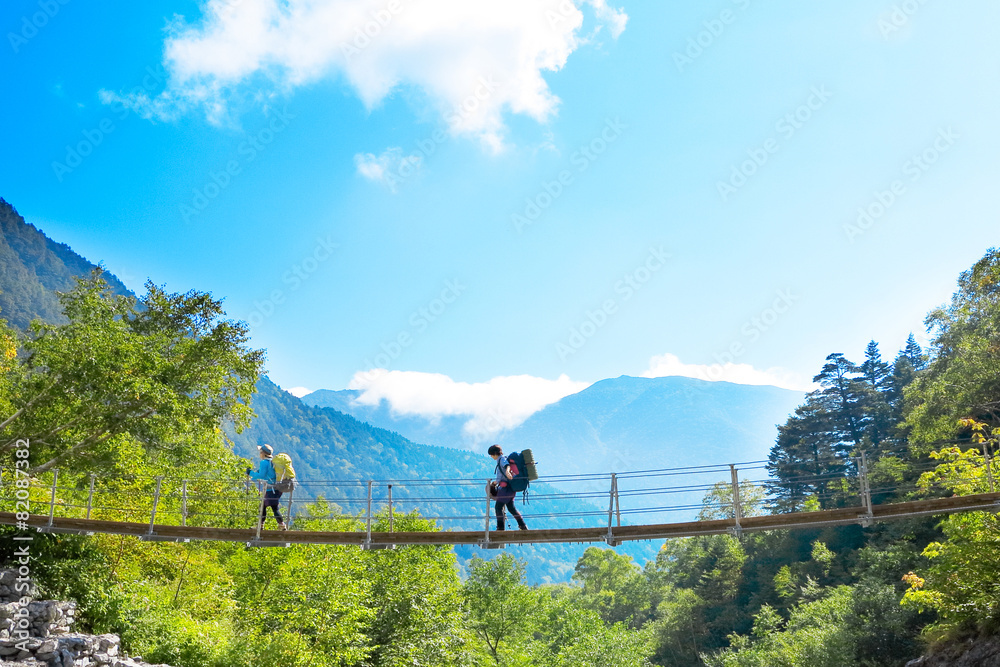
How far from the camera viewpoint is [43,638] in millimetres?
10742

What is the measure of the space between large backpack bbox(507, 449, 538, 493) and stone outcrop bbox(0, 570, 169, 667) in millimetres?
7205

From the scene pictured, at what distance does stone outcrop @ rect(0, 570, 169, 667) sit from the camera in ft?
34.1

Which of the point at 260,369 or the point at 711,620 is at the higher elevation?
the point at 260,369

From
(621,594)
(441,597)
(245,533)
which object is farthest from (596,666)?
(621,594)

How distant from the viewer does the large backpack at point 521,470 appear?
9.94 m

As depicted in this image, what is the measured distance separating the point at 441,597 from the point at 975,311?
25.2 m

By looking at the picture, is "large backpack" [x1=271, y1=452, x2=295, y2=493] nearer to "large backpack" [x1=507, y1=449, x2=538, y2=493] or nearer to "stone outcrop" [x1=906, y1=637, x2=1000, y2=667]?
"large backpack" [x1=507, y1=449, x2=538, y2=493]

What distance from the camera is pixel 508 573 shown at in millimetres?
30219

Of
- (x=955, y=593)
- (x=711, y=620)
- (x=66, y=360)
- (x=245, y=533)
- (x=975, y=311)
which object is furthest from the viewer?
(x=711, y=620)

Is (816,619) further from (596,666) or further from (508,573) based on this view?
(508,573)

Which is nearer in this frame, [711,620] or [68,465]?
[68,465]

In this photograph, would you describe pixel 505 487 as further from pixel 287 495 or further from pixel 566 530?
pixel 287 495

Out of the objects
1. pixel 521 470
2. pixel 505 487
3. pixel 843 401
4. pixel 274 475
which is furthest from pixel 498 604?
pixel 843 401

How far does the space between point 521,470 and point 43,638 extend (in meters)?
8.48
